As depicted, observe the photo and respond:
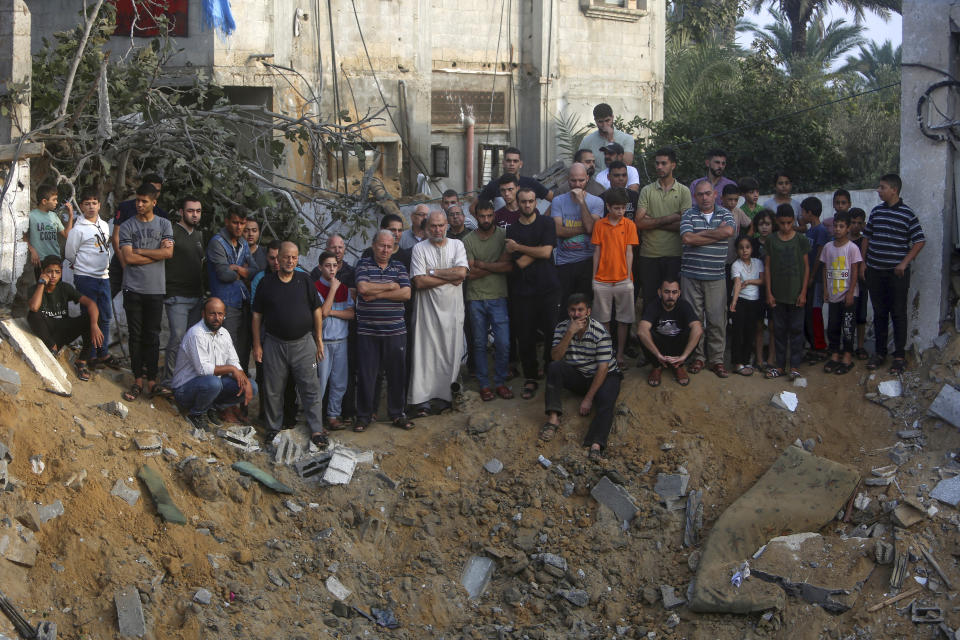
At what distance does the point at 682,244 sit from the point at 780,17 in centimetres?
2159

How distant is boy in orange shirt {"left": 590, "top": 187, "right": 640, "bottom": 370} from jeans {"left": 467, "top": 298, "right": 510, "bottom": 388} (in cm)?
87

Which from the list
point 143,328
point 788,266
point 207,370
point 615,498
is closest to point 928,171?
point 788,266

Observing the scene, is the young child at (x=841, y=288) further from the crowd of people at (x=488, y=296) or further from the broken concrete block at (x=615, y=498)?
the broken concrete block at (x=615, y=498)

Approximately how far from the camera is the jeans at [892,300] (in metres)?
9.34

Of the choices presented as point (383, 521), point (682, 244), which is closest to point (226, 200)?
point (383, 521)

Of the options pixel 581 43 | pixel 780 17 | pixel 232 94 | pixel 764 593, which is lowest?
pixel 764 593

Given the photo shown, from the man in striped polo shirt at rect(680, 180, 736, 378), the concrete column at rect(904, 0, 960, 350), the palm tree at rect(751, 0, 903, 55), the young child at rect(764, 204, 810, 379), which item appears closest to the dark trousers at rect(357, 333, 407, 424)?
the man in striped polo shirt at rect(680, 180, 736, 378)

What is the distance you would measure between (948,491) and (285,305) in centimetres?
564

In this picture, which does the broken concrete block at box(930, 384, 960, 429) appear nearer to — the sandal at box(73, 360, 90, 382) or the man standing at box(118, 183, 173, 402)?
the man standing at box(118, 183, 173, 402)

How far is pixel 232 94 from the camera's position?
16156mm

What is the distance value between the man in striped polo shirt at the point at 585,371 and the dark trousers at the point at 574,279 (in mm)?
653

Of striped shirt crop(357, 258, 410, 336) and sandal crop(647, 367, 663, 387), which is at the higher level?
striped shirt crop(357, 258, 410, 336)

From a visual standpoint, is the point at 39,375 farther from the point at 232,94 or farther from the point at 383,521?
the point at 232,94

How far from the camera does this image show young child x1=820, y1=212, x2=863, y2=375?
948cm
